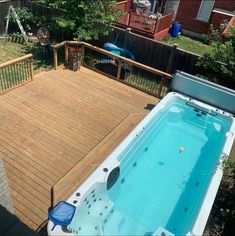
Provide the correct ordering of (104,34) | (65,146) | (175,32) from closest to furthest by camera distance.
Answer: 1. (65,146)
2. (104,34)
3. (175,32)

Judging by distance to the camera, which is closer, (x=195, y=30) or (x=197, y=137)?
(x=197, y=137)

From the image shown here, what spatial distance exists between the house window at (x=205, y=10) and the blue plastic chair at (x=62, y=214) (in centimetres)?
1368

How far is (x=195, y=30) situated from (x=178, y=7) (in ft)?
5.57

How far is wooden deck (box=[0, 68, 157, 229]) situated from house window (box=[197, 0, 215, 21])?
856 cm

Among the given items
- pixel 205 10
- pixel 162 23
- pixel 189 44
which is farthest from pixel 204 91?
pixel 205 10

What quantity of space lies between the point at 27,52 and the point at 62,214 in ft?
26.2

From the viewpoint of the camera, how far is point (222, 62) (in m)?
8.28

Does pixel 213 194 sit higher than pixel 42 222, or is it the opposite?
pixel 213 194

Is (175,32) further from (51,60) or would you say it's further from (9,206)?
(9,206)

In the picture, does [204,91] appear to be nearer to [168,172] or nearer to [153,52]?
[168,172]

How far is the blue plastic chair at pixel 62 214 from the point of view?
13.8ft

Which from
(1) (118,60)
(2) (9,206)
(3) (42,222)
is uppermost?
(1) (118,60)

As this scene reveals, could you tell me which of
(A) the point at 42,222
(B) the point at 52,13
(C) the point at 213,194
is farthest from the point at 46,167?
(B) the point at 52,13

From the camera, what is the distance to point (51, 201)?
5.26m
